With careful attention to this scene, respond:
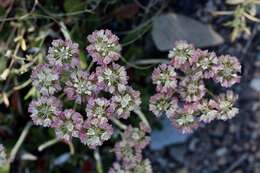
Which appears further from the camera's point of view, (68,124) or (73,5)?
A: (73,5)

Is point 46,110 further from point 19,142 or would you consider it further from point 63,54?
point 19,142

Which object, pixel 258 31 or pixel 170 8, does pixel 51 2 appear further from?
pixel 258 31

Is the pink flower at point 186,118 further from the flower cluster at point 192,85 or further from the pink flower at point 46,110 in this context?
the pink flower at point 46,110

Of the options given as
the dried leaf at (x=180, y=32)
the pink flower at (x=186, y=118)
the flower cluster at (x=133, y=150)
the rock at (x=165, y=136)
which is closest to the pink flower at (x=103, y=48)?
the pink flower at (x=186, y=118)

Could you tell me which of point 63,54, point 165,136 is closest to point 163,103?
point 63,54

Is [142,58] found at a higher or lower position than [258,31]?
lower

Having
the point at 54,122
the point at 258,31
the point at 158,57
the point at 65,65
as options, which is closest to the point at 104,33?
the point at 65,65
